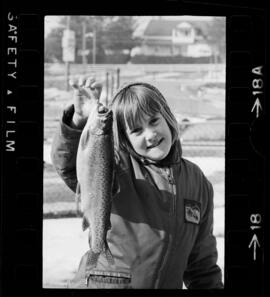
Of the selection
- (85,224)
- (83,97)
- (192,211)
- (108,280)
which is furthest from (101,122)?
(108,280)

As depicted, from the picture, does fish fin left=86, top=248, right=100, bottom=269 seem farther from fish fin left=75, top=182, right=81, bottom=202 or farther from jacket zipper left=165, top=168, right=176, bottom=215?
jacket zipper left=165, top=168, right=176, bottom=215

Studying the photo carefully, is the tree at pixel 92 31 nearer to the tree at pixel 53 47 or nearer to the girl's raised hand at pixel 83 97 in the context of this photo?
the tree at pixel 53 47

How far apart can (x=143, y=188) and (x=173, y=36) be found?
717mm

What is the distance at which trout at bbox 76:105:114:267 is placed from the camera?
270 inches

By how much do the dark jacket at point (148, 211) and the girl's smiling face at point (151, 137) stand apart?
2.1 inches

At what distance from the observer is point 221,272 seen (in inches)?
276

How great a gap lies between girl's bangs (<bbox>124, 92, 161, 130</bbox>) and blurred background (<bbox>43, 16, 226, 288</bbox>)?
0.08 m

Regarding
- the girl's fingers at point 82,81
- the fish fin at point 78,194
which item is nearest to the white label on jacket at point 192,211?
the fish fin at point 78,194

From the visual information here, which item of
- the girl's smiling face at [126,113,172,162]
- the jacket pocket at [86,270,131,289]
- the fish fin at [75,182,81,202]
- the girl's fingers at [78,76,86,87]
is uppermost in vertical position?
the girl's fingers at [78,76,86,87]

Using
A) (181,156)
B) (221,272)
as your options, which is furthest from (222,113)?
(221,272)

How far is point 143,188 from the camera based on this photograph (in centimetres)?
691
